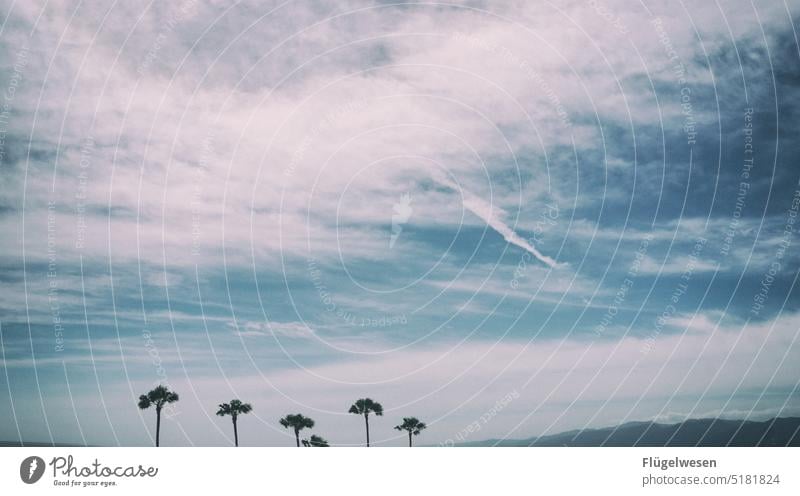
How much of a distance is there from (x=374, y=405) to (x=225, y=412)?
21808 mm

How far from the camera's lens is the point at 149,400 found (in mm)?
84125
